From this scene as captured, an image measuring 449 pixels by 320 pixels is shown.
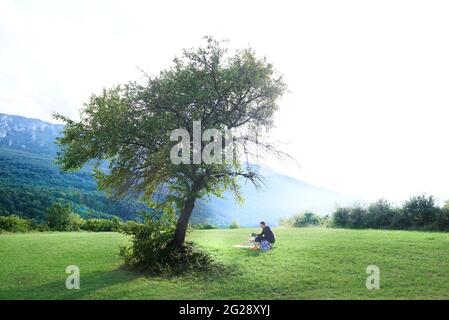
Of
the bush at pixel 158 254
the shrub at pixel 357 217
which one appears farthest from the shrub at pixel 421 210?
the bush at pixel 158 254

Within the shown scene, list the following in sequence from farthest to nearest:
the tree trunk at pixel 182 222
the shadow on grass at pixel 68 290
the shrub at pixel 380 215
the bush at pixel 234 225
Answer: the bush at pixel 234 225 → the shrub at pixel 380 215 → the tree trunk at pixel 182 222 → the shadow on grass at pixel 68 290

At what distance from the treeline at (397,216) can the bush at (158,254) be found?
2189cm

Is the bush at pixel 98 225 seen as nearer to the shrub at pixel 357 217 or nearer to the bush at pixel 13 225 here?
the bush at pixel 13 225

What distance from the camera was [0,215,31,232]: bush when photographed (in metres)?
40.2

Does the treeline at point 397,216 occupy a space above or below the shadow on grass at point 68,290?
above

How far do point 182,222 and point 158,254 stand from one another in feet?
7.34

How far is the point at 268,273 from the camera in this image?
18625 mm

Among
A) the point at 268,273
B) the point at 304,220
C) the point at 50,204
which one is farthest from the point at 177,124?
the point at 50,204

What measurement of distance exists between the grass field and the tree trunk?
230 cm

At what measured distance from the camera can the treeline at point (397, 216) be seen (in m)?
34.8

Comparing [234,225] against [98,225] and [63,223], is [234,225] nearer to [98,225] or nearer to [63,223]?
[98,225]
